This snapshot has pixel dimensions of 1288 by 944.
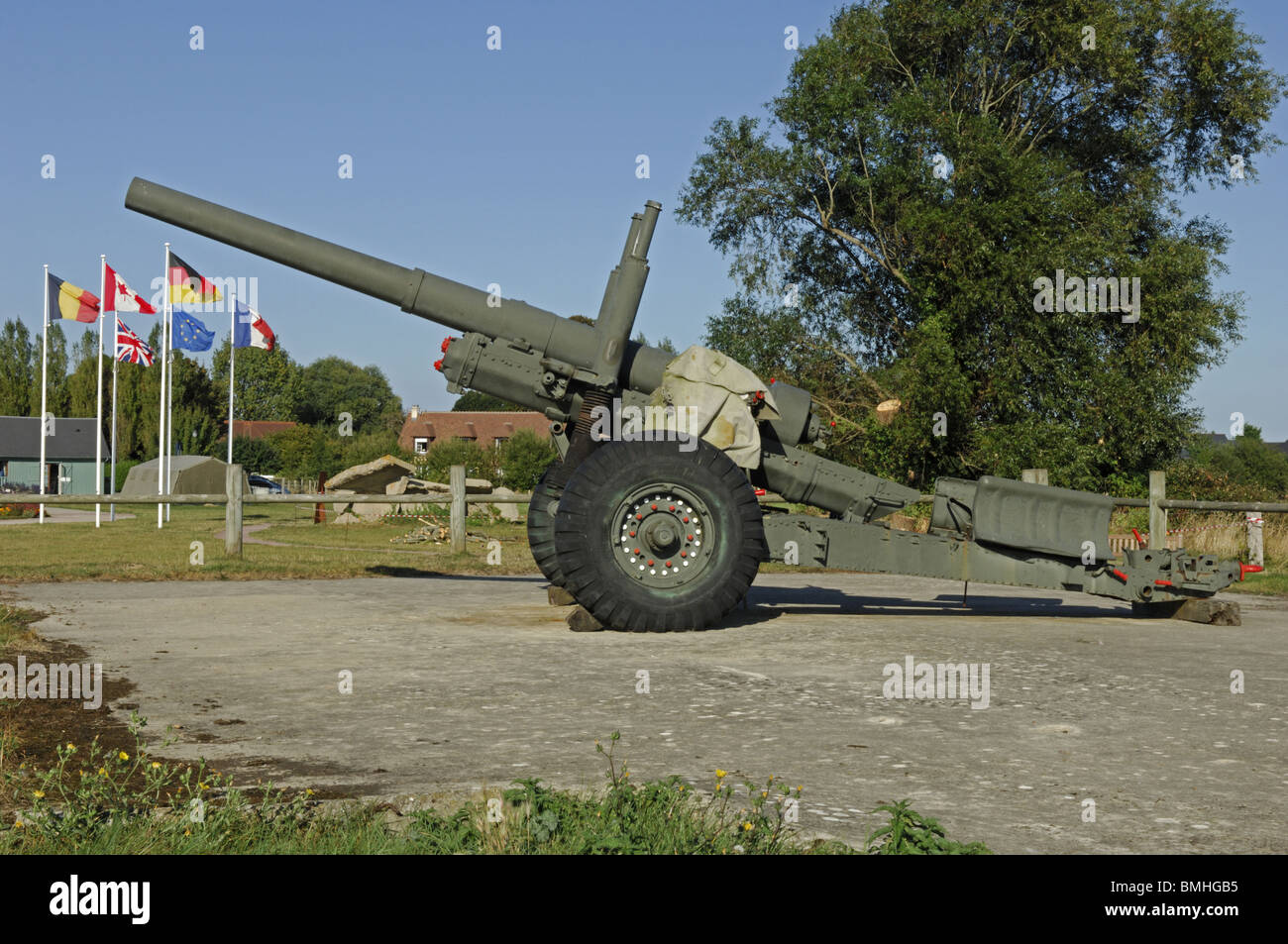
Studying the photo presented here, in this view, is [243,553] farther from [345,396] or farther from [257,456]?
[345,396]

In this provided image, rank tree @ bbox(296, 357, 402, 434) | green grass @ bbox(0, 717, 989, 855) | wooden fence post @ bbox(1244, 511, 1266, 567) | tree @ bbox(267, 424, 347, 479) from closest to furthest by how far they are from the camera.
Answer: green grass @ bbox(0, 717, 989, 855), wooden fence post @ bbox(1244, 511, 1266, 567), tree @ bbox(267, 424, 347, 479), tree @ bbox(296, 357, 402, 434)

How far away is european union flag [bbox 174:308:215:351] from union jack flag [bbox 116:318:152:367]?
1.88 m

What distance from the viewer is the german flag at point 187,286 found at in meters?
26.6

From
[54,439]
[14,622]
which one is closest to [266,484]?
[54,439]

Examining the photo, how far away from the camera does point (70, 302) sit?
92.5 feet

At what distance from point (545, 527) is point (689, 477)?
79.9 inches

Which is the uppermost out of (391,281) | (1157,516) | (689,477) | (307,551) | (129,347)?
(129,347)

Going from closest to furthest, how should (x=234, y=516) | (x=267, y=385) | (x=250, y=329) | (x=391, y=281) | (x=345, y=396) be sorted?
(x=391, y=281) < (x=234, y=516) < (x=250, y=329) < (x=267, y=385) < (x=345, y=396)

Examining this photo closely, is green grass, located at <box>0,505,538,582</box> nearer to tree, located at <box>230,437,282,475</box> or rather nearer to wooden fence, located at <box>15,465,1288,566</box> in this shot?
wooden fence, located at <box>15,465,1288,566</box>

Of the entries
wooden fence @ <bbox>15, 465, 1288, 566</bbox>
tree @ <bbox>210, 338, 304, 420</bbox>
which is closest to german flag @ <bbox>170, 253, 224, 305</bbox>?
wooden fence @ <bbox>15, 465, 1288, 566</bbox>

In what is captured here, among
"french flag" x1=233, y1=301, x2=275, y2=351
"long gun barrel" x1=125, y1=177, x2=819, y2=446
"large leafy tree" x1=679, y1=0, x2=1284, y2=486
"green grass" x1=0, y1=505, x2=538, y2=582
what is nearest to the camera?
"long gun barrel" x1=125, y1=177, x2=819, y2=446

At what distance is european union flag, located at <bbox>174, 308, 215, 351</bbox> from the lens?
96.9 feet

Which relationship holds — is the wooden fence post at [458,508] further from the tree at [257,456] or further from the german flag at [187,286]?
the tree at [257,456]
